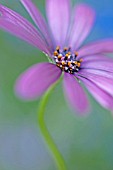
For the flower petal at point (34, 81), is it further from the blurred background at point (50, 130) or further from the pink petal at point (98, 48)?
the blurred background at point (50, 130)

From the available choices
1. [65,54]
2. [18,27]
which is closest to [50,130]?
[65,54]

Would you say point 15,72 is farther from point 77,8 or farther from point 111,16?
point 77,8

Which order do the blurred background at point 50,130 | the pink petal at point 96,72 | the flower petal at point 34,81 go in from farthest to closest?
the blurred background at point 50,130 → the pink petal at point 96,72 → the flower petal at point 34,81

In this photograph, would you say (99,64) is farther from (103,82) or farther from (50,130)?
(50,130)

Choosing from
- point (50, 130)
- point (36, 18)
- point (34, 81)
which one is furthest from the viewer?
point (50, 130)

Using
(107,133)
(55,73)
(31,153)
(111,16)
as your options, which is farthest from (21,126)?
(55,73)

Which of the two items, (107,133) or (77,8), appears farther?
(107,133)

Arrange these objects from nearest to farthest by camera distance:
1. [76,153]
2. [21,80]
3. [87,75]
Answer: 1. [21,80]
2. [87,75]
3. [76,153]

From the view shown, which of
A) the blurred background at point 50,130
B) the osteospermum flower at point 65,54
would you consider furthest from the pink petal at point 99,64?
the blurred background at point 50,130
